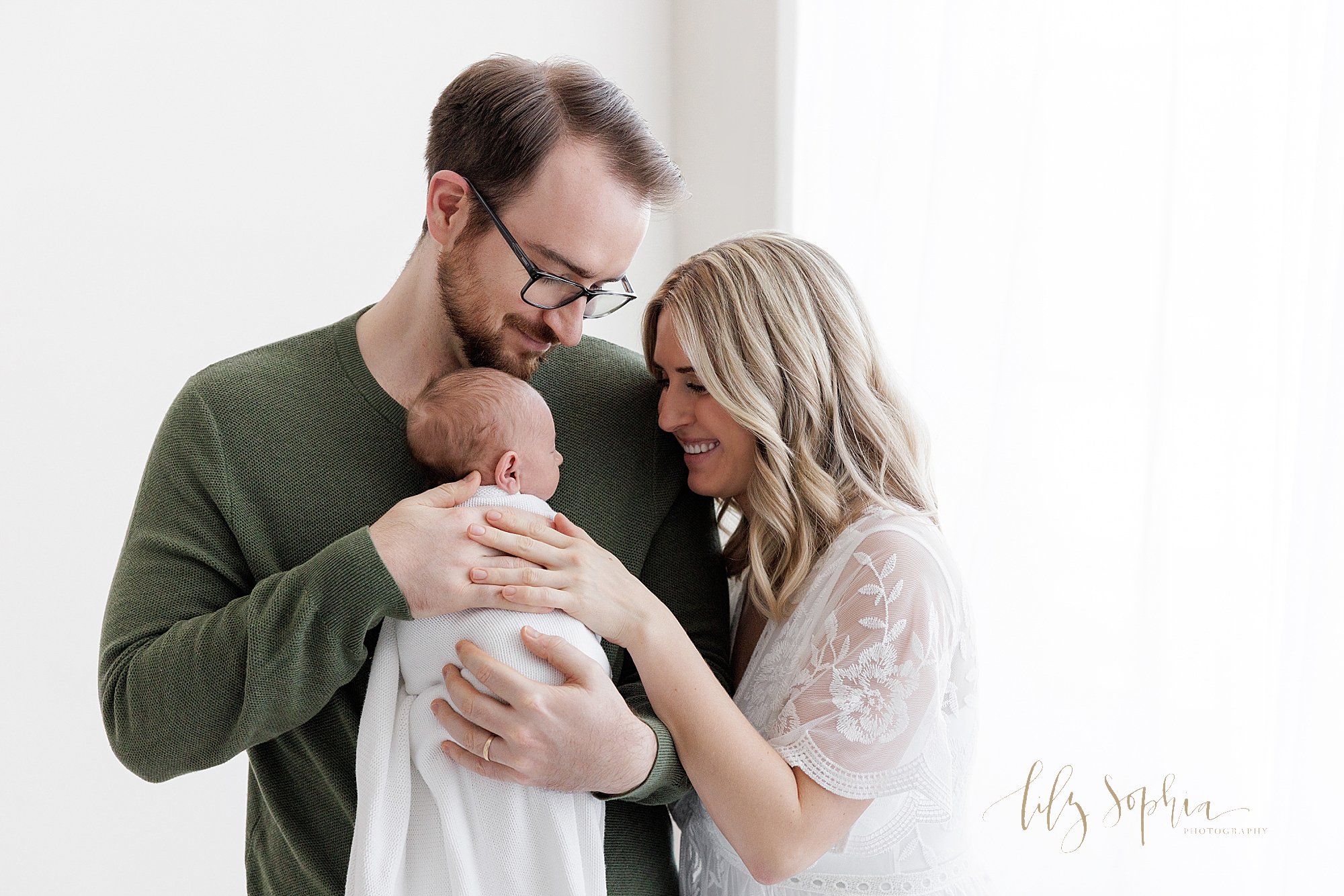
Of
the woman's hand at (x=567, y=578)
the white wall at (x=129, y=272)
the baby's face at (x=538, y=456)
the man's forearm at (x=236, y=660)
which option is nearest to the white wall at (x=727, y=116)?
the white wall at (x=129, y=272)

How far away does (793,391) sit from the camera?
1.62 meters

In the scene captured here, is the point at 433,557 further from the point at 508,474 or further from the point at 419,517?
the point at 508,474

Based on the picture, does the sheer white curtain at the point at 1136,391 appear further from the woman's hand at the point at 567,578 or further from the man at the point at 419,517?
the woman's hand at the point at 567,578

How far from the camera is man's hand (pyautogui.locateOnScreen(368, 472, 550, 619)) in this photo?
129 centimetres

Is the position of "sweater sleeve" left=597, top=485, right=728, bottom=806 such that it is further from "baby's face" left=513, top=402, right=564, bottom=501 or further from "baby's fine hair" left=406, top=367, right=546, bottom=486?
"baby's fine hair" left=406, top=367, right=546, bottom=486

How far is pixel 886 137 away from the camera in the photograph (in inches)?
106

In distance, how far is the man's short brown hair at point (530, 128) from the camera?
5.01 feet

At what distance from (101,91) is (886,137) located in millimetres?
1778

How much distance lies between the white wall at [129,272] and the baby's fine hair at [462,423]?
1.18 m

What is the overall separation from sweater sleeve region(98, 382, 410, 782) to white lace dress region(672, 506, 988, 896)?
1.86 ft

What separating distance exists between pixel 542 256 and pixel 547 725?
644 mm

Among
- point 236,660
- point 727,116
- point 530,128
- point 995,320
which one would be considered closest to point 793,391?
point 530,128

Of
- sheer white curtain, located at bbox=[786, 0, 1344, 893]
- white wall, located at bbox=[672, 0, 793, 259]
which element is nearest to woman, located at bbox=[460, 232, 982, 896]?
sheer white curtain, located at bbox=[786, 0, 1344, 893]

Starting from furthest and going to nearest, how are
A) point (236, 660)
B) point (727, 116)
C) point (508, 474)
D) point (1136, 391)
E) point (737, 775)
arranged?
point (727, 116) → point (1136, 391) → point (508, 474) → point (737, 775) → point (236, 660)
